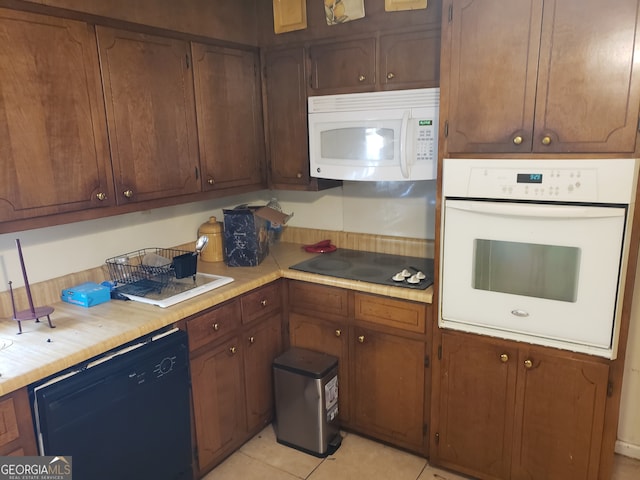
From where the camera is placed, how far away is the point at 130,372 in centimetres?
179

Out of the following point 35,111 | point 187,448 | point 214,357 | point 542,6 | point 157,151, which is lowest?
point 187,448

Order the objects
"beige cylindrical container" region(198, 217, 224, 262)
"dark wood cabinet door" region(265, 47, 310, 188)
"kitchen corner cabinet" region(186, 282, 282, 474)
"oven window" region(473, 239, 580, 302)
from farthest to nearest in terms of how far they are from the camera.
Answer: "beige cylindrical container" region(198, 217, 224, 262), "dark wood cabinet door" region(265, 47, 310, 188), "kitchen corner cabinet" region(186, 282, 282, 474), "oven window" region(473, 239, 580, 302)

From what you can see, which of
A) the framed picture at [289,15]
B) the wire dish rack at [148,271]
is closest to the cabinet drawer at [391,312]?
the wire dish rack at [148,271]

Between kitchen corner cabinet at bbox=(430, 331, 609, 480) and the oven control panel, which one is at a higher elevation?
the oven control panel

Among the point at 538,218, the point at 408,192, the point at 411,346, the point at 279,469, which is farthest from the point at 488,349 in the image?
the point at 279,469

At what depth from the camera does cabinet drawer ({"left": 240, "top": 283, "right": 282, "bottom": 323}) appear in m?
2.37

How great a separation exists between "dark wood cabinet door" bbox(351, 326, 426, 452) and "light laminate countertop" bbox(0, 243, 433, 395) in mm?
262

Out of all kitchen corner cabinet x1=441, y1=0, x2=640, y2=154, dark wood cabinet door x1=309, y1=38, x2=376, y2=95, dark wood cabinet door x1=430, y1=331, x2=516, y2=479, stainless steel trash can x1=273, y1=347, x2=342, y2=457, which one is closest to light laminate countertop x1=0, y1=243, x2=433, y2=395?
dark wood cabinet door x1=430, y1=331, x2=516, y2=479

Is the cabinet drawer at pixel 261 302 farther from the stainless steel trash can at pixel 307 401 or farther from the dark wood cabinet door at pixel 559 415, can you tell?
the dark wood cabinet door at pixel 559 415

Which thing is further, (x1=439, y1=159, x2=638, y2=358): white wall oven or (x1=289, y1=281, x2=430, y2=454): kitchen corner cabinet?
(x1=289, y1=281, x2=430, y2=454): kitchen corner cabinet

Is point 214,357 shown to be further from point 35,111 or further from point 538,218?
point 538,218

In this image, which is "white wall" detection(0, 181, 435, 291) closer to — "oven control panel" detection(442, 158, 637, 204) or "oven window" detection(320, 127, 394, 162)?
"oven window" detection(320, 127, 394, 162)

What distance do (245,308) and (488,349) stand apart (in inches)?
44.2

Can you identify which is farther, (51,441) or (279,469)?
(279,469)
